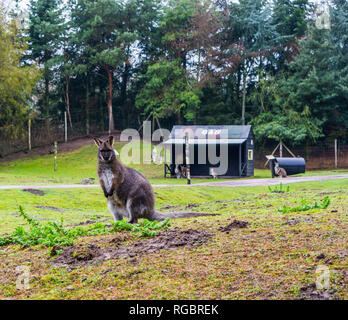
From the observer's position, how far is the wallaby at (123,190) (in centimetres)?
779

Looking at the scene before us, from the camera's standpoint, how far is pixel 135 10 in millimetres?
52969

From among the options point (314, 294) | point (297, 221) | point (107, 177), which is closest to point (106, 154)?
point (107, 177)

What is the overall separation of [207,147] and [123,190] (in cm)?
2815

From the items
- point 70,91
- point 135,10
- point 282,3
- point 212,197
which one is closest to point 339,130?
point 282,3

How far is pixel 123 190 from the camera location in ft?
26.0

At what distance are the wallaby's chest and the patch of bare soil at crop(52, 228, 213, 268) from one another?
203 centimetres

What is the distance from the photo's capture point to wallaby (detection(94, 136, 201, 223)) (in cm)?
779

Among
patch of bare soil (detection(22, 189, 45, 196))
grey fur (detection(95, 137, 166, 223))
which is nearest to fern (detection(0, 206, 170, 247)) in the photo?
grey fur (detection(95, 137, 166, 223))

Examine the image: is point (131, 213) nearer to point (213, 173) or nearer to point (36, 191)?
point (36, 191)

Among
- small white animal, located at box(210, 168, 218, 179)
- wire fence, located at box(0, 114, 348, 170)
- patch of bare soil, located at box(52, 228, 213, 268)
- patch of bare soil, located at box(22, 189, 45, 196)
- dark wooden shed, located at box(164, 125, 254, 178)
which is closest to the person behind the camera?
patch of bare soil, located at box(52, 228, 213, 268)

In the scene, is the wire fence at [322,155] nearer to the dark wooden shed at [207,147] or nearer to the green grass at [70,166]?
the green grass at [70,166]

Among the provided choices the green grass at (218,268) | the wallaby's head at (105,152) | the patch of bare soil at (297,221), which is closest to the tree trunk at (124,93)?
the wallaby's head at (105,152)

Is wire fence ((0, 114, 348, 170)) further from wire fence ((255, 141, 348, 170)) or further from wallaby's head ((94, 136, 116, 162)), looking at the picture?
wallaby's head ((94, 136, 116, 162))

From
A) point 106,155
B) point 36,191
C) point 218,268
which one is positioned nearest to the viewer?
point 218,268
